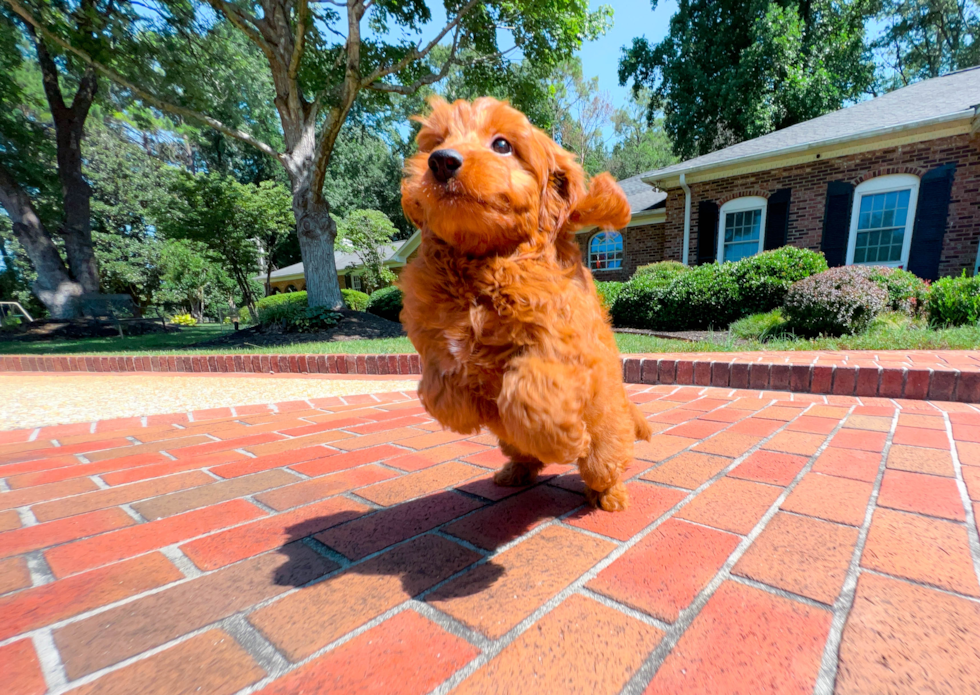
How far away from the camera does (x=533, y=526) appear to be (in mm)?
1633

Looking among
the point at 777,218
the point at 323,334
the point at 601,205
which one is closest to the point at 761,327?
the point at 601,205

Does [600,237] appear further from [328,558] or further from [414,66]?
[328,558]

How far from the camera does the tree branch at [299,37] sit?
7.88m

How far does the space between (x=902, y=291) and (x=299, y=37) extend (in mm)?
11306

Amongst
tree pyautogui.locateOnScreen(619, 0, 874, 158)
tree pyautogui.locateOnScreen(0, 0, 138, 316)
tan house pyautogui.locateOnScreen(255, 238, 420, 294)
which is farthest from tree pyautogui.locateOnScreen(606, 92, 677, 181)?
tree pyautogui.locateOnScreen(0, 0, 138, 316)

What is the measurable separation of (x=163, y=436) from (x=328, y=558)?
7.75 feet

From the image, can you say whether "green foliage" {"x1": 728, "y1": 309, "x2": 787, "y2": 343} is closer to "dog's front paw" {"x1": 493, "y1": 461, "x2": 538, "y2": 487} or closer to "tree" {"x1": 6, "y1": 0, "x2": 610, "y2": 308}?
"dog's front paw" {"x1": 493, "y1": 461, "x2": 538, "y2": 487}

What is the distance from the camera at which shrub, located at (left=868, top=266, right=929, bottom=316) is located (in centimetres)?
643

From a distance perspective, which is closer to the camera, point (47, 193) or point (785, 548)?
point (785, 548)

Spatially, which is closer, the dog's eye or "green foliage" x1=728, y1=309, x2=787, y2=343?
the dog's eye

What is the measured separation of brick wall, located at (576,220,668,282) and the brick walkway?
13.0 m

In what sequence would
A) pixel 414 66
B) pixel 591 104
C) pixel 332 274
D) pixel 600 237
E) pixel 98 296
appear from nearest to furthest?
pixel 332 274 < pixel 414 66 < pixel 98 296 < pixel 600 237 < pixel 591 104

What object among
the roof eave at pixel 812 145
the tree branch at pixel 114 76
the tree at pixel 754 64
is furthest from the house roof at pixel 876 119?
the tree branch at pixel 114 76

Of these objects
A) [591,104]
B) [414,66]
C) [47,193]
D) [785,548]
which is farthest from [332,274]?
[591,104]
